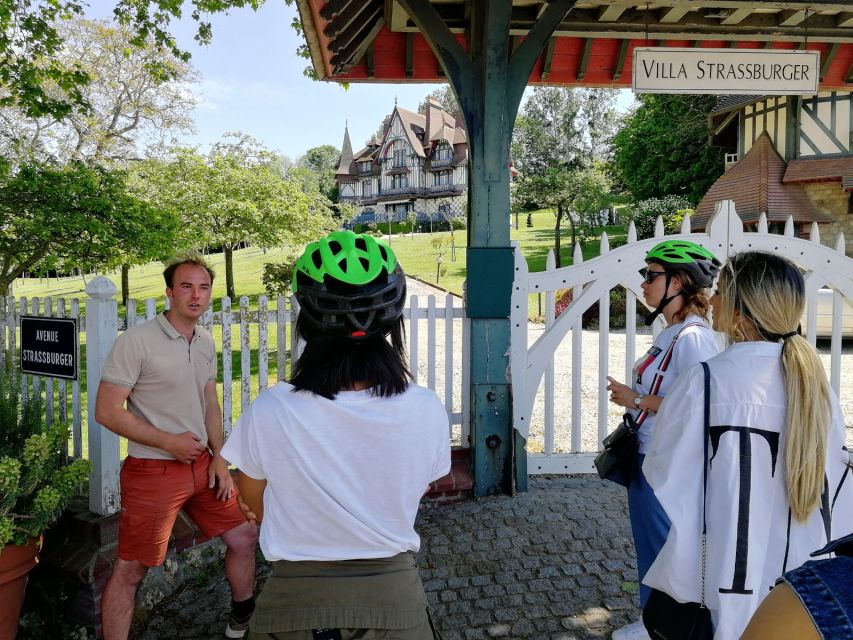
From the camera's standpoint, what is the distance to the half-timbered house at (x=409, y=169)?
60.6 metres

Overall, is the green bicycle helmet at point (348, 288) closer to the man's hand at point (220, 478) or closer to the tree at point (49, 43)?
the man's hand at point (220, 478)

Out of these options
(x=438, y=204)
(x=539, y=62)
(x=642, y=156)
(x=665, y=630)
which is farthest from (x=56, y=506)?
(x=438, y=204)

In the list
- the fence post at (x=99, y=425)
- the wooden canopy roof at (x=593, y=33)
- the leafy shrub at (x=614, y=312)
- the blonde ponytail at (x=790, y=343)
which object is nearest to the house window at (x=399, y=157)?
the leafy shrub at (x=614, y=312)

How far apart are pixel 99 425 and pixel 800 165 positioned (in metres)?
24.5

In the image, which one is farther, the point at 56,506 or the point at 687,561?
the point at 56,506

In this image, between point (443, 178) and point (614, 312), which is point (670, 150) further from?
point (443, 178)

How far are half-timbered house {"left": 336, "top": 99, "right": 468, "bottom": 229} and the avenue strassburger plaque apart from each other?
5241 cm

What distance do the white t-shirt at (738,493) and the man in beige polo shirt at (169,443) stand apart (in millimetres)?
1748

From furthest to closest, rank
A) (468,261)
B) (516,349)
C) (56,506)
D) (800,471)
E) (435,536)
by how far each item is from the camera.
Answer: (516,349) → (468,261) → (435,536) → (56,506) → (800,471)

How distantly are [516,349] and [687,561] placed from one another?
2982mm

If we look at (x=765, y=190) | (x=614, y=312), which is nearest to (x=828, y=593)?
(x=614, y=312)

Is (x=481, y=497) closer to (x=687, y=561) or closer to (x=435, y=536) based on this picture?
(x=435, y=536)

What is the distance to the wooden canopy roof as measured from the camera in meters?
4.50

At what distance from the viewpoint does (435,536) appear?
412 cm
